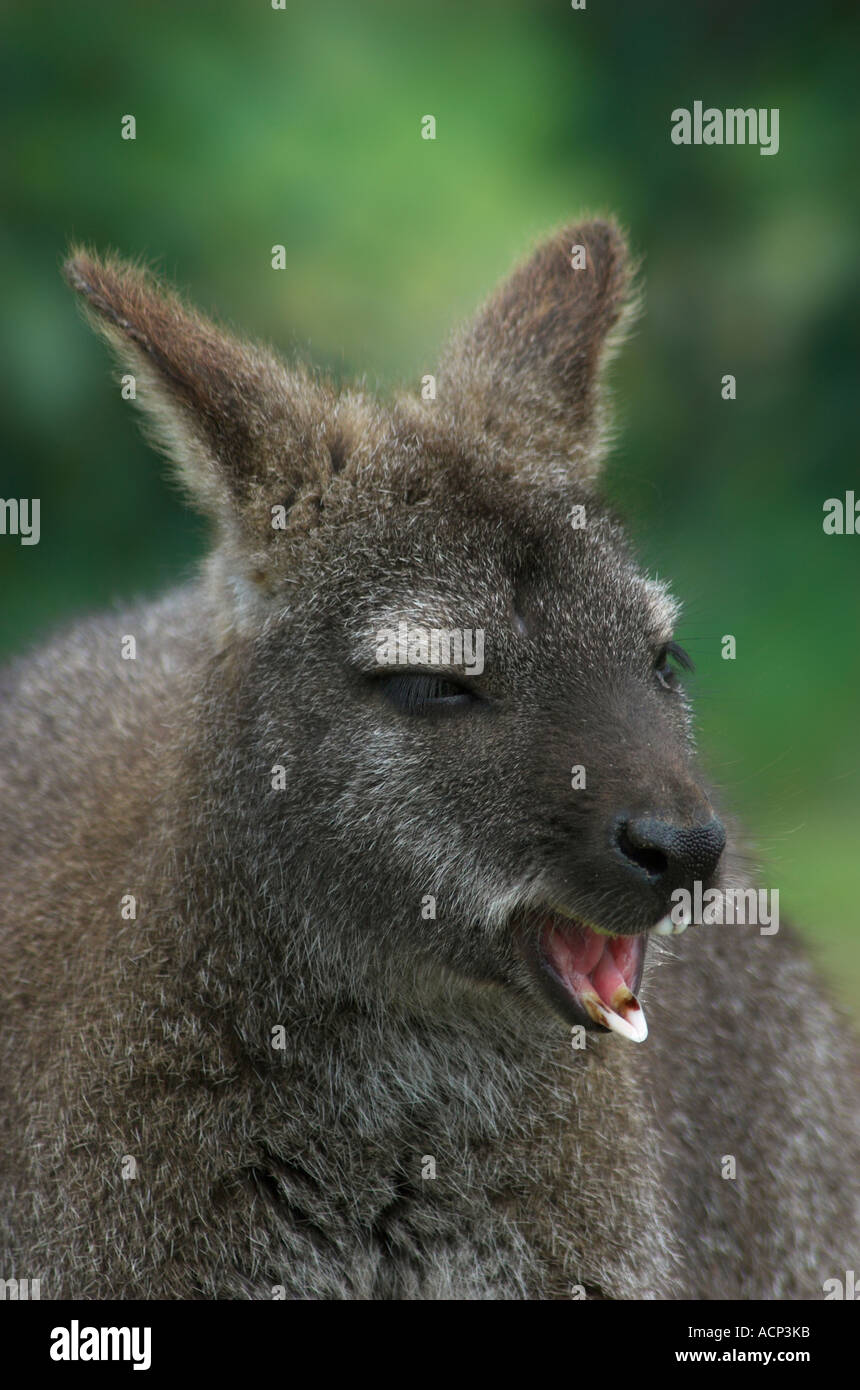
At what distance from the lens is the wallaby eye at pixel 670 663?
A: 5.12 metres

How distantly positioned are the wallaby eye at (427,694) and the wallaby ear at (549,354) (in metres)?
0.84

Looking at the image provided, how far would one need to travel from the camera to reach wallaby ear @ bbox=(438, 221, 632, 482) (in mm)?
5480

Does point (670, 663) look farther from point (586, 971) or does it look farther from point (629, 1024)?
point (629, 1024)

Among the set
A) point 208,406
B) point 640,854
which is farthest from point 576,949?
point 208,406

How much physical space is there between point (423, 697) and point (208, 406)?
41.0 inches

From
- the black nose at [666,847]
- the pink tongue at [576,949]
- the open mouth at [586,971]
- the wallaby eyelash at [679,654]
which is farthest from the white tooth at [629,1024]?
the wallaby eyelash at [679,654]

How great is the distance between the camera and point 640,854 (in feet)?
14.6

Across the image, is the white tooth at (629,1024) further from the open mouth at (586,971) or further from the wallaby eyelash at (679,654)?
the wallaby eyelash at (679,654)

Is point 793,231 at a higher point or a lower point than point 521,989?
higher

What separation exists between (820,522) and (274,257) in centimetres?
442
